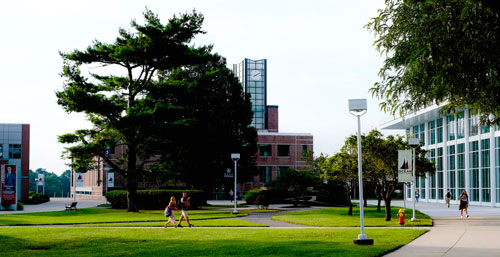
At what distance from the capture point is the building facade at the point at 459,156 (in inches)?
2105

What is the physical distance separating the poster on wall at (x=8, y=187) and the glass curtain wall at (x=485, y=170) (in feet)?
138

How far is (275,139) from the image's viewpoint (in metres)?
95.2

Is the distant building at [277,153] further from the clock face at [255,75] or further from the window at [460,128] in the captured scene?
the clock face at [255,75]

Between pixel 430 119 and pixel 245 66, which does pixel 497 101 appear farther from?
pixel 245 66

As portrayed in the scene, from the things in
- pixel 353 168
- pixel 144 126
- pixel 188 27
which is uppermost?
pixel 188 27

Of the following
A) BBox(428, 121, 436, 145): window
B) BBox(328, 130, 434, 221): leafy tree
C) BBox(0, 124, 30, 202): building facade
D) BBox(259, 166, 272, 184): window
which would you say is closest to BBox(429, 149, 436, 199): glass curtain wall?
BBox(428, 121, 436, 145): window

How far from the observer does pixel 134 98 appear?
151ft

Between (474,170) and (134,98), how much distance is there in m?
34.5

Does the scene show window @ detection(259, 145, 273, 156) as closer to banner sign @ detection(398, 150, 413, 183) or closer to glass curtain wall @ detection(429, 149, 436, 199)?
glass curtain wall @ detection(429, 149, 436, 199)

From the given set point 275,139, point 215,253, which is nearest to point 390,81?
point 215,253

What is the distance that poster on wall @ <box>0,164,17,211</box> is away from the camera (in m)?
47.1

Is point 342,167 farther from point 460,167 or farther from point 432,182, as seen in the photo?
point 432,182

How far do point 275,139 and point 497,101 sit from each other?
3273 inches

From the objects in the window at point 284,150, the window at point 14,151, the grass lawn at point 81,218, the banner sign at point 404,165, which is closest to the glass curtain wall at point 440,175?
the window at point 284,150
